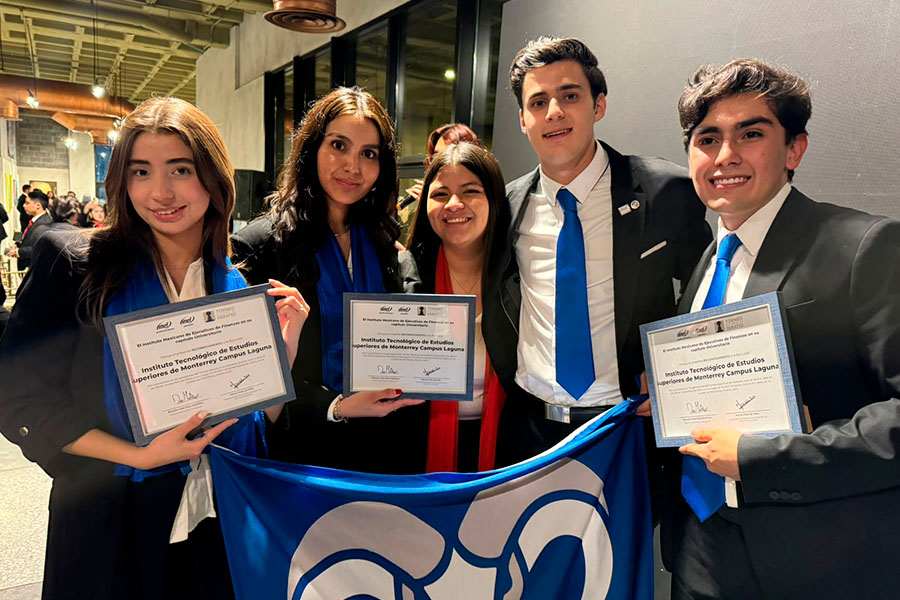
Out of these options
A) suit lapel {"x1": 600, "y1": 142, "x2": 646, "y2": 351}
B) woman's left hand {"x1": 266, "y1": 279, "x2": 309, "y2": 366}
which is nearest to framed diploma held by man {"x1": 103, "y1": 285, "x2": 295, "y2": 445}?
woman's left hand {"x1": 266, "y1": 279, "x2": 309, "y2": 366}

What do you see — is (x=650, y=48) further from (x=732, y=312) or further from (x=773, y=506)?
(x=773, y=506)

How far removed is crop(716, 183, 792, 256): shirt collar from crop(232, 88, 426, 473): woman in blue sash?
1.02 meters

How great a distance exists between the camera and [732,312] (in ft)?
4.00

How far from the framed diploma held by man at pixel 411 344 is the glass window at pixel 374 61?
17.6 ft

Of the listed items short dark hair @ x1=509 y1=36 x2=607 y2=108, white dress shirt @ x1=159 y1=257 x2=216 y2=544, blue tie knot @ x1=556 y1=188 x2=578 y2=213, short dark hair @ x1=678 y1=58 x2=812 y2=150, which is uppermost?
short dark hair @ x1=509 y1=36 x2=607 y2=108

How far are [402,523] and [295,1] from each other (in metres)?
4.39

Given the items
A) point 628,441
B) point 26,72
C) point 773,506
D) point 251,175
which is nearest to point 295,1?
point 251,175

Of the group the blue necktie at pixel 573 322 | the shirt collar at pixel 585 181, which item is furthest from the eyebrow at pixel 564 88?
the blue necktie at pixel 573 322

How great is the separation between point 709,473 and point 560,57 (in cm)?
127

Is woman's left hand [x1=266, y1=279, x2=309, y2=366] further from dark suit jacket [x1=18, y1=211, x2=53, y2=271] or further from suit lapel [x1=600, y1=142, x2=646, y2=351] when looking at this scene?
dark suit jacket [x1=18, y1=211, x2=53, y2=271]

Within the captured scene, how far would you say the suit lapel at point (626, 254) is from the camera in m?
1.75

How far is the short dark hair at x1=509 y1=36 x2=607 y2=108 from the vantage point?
71.9 inches
